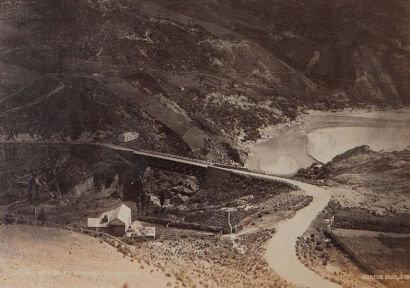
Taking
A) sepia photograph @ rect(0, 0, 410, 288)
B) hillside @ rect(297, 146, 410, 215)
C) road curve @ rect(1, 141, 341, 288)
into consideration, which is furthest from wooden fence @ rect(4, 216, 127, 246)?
hillside @ rect(297, 146, 410, 215)

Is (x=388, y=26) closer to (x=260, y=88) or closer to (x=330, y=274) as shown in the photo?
(x=260, y=88)

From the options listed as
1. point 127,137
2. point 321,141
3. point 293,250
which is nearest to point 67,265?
point 293,250

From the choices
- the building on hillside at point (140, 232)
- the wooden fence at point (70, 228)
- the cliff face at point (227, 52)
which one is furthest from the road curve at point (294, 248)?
the cliff face at point (227, 52)

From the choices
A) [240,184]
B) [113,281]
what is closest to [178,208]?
[240,184]

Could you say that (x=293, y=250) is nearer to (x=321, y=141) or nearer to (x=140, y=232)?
(x=140, y=232)

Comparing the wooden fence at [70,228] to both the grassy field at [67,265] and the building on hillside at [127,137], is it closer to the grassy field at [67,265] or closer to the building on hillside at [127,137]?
the grassy field at [67,265]

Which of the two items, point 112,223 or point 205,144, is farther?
point 205,144
